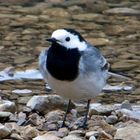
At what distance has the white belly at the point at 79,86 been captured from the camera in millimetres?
5121

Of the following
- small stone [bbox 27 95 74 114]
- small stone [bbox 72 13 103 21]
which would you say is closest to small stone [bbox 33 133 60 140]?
small stone [bbox 27 95 74 114]

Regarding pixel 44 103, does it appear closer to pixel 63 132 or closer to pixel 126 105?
pixel 63 132

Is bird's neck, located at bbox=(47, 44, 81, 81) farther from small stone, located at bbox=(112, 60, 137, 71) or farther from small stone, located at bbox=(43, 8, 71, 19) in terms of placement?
small stone, located at bbox=(43, 8, 71, 19)

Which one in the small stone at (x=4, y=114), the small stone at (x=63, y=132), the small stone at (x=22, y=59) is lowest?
the small stone at (x=22, y=59)

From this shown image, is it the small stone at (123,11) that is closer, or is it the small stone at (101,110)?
the small stone at (101,110)

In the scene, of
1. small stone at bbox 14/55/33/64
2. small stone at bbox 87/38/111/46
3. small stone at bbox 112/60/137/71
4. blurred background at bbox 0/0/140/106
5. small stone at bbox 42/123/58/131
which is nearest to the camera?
small stone at bbox 42/123/58/131

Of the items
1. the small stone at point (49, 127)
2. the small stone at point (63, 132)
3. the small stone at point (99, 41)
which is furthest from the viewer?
the small stone at point (99, 41)

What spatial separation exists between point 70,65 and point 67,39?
19 centimetres

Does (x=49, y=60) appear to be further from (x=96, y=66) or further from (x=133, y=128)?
(x=133, y=128)

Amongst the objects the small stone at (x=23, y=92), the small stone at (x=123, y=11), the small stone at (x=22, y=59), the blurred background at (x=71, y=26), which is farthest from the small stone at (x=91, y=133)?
Answer: the small stone at (x=123, y=11)

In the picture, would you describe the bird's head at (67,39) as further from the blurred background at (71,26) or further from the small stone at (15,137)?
the blurred background at (71,26)

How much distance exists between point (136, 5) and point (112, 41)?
180cm

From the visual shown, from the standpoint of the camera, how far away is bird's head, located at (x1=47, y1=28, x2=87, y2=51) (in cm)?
497

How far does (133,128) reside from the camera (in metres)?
5.00
